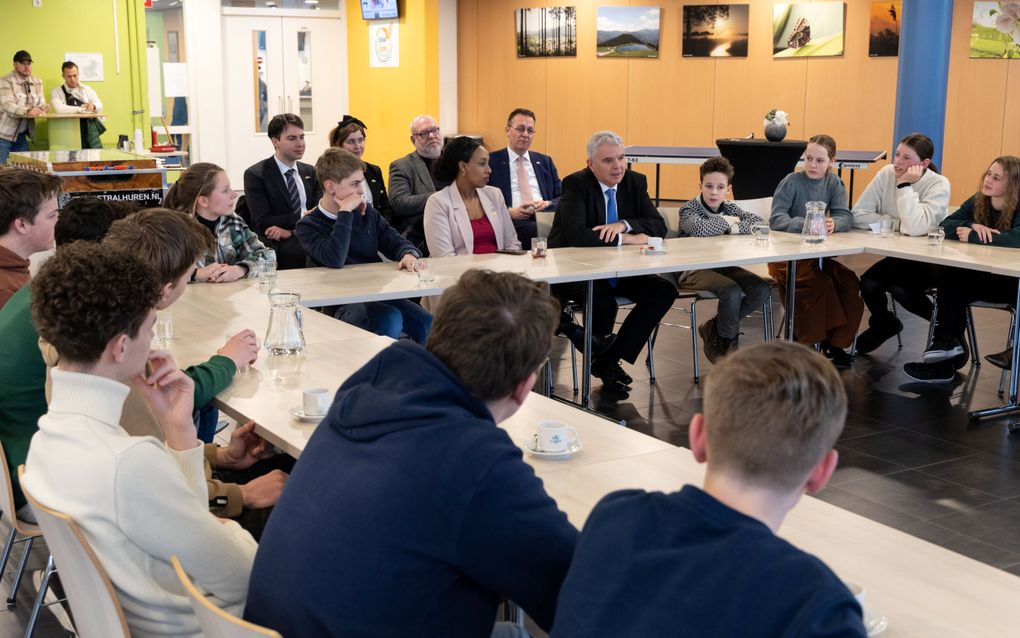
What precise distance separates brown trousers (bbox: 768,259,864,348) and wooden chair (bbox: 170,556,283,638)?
4.87 m

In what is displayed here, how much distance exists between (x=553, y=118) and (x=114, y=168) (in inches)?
290

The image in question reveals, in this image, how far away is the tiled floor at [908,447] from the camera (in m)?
3.81

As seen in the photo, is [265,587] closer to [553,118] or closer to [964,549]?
[964,549]

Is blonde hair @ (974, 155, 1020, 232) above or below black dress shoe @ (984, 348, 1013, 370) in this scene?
above

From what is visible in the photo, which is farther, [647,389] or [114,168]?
[114,168]

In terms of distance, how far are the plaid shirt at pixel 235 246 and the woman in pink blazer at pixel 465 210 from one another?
102cm

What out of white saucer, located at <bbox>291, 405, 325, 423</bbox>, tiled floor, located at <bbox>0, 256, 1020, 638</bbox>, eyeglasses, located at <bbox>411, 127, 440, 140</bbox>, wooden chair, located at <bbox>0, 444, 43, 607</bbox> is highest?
eyeglasses, located at <bbox>411, 127, 440, 140</bbox>

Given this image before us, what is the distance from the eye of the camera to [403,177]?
6.69m

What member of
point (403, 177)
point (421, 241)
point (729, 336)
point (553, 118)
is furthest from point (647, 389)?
point (553, 118)

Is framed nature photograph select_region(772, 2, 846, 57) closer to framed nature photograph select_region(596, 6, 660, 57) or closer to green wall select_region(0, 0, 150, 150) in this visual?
framed nature photograph select_region(596, 6, 660, 57)

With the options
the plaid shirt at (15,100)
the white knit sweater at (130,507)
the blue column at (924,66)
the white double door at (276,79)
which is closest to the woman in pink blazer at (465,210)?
the white knit sweater at (130,507)

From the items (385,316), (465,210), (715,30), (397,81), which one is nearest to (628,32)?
(715,30)

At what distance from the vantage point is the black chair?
367 inches

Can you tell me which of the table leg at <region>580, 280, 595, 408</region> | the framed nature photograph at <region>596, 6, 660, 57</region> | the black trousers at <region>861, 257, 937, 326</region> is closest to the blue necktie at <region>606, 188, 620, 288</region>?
the table leg at <region>580, 280, 595, 408</region>
